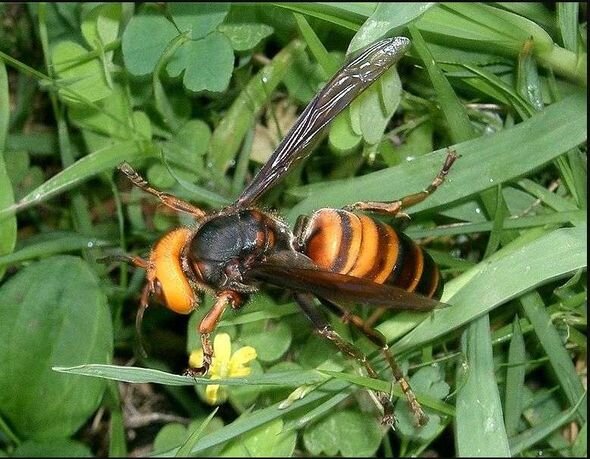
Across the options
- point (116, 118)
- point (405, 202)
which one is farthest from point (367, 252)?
point (116, 118)

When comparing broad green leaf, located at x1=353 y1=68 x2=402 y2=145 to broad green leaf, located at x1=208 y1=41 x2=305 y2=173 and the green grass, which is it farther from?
broad green leaf, located at x1=208 y1=41 x2=305 y2=173

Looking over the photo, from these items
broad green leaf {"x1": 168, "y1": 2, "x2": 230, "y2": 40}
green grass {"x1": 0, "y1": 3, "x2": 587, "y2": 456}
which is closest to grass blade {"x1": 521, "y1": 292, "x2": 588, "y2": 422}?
green grass {"x1": 0, "y1": 3, "x2": 587, "y2": 456}

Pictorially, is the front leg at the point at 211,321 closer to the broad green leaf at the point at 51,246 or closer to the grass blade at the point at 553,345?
the broad green leaf at the point at 51,246

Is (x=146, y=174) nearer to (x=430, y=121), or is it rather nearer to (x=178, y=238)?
(x=178, y=238)

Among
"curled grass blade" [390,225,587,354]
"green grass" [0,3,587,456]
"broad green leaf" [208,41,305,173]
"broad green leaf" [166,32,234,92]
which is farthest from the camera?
"broad green leaf" [208,41,305,173]

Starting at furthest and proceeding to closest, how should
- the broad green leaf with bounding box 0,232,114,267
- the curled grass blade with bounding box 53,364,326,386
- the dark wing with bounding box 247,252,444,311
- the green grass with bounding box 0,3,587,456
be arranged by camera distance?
1. the broad green leaf with bounding box 0,232,114,267
2. the green grass with bounding box 0,3,587,456
3. the curled grass blade with bounding box 53,364,326,386
4. the dark wing with bounding box 247,252,444,311

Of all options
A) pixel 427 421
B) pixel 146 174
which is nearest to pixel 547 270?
pixel 427 421
